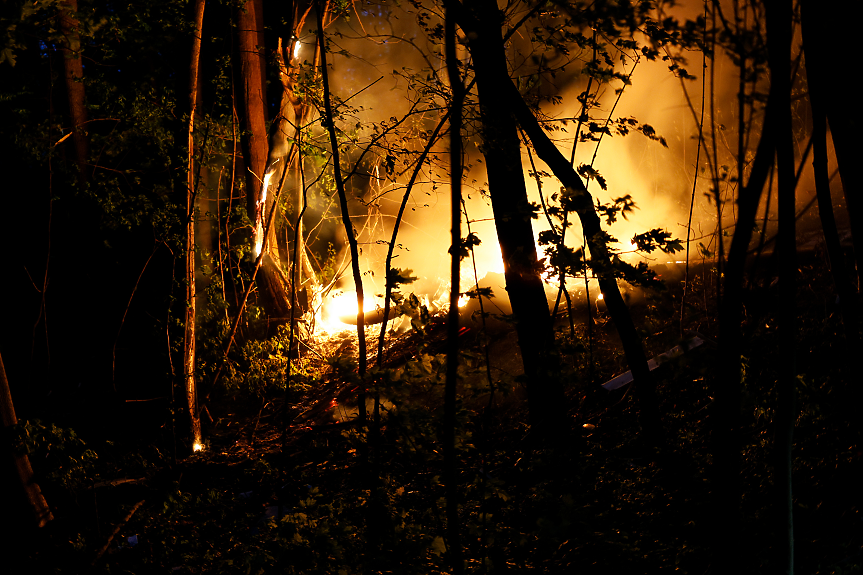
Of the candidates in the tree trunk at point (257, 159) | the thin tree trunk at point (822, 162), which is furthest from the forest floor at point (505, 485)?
the tree trunk at point (257, 159)

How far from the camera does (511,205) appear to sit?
488cm

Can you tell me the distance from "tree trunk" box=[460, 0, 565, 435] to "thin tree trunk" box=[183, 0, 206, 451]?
3.40 m

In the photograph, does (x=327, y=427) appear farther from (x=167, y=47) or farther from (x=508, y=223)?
(x=167, y=47)

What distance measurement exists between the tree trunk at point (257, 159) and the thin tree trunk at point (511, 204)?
5284mm

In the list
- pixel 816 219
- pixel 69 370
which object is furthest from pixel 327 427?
pixel 816 219

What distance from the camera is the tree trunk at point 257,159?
9.18 meters

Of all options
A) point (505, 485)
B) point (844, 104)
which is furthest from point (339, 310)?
point (844, 104)

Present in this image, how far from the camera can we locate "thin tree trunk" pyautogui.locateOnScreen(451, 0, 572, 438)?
4.16m

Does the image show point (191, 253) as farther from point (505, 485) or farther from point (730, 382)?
point (730, 382)

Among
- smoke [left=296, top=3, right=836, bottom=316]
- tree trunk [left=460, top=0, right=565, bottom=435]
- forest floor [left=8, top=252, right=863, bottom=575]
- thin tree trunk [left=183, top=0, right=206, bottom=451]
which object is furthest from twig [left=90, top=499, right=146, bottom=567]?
smoke [left=296, top=3, right=836, bottom=316]

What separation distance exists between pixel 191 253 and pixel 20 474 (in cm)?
281

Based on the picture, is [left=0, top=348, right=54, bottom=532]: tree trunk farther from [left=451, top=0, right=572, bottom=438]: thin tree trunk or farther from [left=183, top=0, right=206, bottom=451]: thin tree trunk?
[left=451, top=0, right=572, bottom=438]: thin tree trunk

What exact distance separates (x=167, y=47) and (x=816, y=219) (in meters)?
12.3

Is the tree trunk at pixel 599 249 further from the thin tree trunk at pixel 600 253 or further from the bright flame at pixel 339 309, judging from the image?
the bright flame at pixel 339 309
